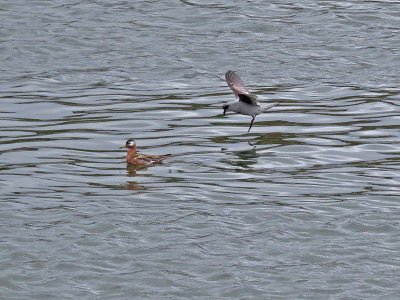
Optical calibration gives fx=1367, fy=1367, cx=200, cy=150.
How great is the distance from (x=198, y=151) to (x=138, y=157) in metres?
1.17

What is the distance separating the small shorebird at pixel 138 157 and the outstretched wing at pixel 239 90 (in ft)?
5.55

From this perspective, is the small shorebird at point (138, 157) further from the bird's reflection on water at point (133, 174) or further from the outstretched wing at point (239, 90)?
the outstretched wing at point (239, 90)

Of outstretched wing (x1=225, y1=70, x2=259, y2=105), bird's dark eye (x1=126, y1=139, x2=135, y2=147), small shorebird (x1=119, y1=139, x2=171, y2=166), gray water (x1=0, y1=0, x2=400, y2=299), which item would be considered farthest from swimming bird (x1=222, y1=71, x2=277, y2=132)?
bird's dark eye (x1=126, y1=139, x2=135, y2=147)

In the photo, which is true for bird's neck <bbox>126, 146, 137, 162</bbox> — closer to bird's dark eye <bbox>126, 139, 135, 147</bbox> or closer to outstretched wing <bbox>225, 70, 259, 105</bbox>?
bird's dark eye <bbox>126, 139, 135, 147</bbox>

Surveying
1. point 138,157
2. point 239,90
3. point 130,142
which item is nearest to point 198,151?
point 130,142

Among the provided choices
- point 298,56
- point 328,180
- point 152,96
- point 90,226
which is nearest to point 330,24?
point 298,56

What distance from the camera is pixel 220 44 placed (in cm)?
2303

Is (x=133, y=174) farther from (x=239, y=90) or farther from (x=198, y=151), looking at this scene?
(x=239, y=90)

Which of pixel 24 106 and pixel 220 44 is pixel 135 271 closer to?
pixel 24 106

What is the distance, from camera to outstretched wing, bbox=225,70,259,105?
18.2 metres

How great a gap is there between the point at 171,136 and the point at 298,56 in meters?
4.54

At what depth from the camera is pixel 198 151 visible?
17.5 metres

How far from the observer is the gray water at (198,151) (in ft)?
41.5

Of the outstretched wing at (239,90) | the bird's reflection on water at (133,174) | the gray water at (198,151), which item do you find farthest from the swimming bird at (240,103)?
the bird's reflection on water at (133,174)
